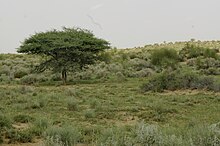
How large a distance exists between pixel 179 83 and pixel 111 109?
775 cm

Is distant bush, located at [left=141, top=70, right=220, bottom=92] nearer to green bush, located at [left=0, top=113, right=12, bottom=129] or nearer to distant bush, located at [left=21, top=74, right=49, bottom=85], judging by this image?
distant bush, located at [left=21, top=74, right=49, bottom=85]

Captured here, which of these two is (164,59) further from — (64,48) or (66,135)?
(66,135)

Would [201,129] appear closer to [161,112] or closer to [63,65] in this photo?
[161,112]

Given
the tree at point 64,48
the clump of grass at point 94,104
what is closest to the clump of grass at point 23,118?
the clump of grass at point 94,104

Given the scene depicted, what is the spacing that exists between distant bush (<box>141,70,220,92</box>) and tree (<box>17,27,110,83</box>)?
816 cm

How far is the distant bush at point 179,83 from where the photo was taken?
74.2ft

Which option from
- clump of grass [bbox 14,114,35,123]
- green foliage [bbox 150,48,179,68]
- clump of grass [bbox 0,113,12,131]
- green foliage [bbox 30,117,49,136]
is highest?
green foliage [bbox 150,48,179,68]

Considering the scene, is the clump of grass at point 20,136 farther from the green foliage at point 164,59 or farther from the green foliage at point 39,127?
the green foliage at point 164,59

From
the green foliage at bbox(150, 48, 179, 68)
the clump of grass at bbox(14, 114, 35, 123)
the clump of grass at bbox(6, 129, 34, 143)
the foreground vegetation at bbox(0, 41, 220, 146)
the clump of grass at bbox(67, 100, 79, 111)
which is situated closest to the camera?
the foreground vegetation at bbox(0, 41, 220, 146)

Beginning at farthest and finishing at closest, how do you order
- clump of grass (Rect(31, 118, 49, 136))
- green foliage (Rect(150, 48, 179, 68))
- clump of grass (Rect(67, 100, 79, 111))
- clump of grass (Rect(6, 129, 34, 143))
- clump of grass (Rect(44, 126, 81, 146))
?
green foliage (Rect(150, 48, 179, 68)), clump of grass (Rect(67, 100, 79, 111)), clump of grass (Rect(31, 118, 49, 136)), clump of grass (Rect(6, 129, 34, 143)), clump of grass (Rect(44, 126, 81, 146))

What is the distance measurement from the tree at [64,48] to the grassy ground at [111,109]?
7.91 meters

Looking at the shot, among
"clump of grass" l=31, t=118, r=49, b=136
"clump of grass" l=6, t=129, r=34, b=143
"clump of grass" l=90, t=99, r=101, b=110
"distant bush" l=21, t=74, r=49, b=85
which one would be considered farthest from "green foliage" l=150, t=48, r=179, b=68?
"clump of grass" l=6, t=129, r=34, b=143

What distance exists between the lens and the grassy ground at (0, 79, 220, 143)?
1348 centimetres

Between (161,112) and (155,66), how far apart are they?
20.8m
